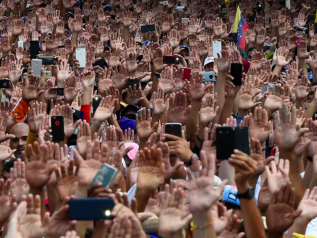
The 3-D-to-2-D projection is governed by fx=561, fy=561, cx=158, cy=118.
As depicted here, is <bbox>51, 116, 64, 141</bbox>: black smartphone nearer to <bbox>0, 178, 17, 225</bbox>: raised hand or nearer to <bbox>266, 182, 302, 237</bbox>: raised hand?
<bbox>0, 178, 17, 225</bbox>: raised hand

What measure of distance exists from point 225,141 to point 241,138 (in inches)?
3.5

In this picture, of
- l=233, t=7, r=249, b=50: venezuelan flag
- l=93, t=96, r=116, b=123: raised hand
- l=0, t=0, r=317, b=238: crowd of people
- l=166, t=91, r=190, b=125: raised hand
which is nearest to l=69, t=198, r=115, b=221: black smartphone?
l=0, t=0, r=317, b=238: crowd of people

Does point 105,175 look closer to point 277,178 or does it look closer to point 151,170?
point 151,170

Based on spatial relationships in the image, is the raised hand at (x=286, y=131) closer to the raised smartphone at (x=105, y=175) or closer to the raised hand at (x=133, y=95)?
the raised smartphone at (x=105, y=175)

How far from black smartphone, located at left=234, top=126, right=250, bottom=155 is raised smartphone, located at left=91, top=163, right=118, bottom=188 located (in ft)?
2.20

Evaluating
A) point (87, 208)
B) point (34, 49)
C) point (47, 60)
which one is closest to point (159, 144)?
point (87, 208)

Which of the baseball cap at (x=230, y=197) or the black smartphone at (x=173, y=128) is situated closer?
the baseball cap at (x=230, y=197)

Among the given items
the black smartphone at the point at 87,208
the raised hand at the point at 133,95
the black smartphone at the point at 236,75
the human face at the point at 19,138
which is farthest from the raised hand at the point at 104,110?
the black smartphone at the point at 87,208

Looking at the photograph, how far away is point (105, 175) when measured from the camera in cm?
260

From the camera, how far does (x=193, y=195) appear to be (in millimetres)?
2518

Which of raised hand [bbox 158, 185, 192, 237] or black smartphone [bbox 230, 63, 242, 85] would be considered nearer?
raised hand [bbox 158, 185, 192, 237]

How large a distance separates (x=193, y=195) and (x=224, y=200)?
2.64 ft

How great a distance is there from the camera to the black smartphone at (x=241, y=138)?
2873 mm

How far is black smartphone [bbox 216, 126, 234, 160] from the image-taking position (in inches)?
112
